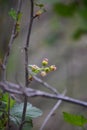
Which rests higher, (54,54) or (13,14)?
(13,14)

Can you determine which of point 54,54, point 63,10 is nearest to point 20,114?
point 63,10

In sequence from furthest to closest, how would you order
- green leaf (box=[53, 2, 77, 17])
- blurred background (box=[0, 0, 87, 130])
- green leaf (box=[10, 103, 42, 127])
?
blurred background (box=[0, 0, 87, 130]), green leaf (box=[53, 2, 77, 17]), green leaf (box=[10, 103, 42, 127])

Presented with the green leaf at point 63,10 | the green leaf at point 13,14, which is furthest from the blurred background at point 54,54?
the green leaf at point 13,14

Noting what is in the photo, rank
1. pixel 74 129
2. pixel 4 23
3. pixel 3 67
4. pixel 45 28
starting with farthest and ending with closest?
pixel 45 28 → pixel 4 23 → pixel 74 129 → pixel 3 67

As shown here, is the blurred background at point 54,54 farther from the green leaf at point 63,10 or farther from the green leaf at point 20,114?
the green leaf at point 20,114

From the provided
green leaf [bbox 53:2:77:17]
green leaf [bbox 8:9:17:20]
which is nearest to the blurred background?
green leaf [bbox 53:2:77:17]

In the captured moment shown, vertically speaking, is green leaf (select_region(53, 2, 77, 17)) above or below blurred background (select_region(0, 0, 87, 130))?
above

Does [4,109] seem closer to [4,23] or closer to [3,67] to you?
[3,67]

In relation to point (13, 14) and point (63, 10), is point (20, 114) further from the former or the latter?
point (63, 10)

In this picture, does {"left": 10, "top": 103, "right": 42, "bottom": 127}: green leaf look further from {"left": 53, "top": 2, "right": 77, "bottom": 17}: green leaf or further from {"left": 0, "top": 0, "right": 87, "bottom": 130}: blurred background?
{"left": 0, "top": 0, "right": 87, "bottom": 130}: blurred background

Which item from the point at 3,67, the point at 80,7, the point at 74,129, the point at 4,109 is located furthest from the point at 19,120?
the point at 80,7

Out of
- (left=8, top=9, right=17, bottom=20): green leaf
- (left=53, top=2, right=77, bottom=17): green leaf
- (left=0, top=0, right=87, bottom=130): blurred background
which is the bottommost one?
(left=0, top=0, right=87, bottom=130): blurred background
